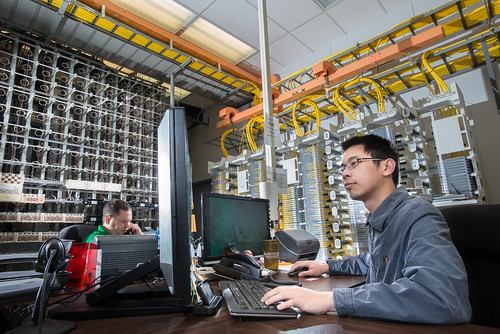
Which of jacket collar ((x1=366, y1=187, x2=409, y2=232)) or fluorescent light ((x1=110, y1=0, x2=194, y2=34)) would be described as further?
fluorescent light ((x1=110, y1=0, x2=194, y2=34))

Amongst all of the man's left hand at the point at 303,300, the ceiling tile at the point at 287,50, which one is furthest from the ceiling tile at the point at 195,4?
the man's left hand at the point at 303,300

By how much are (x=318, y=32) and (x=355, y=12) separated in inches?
23.4

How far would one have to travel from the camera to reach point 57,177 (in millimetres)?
4172

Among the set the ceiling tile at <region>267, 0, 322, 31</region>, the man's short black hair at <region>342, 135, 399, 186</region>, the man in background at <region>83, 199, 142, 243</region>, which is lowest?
the man in background at <region>83, 199, 142, 243</region>

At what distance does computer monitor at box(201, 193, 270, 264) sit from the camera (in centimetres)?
141

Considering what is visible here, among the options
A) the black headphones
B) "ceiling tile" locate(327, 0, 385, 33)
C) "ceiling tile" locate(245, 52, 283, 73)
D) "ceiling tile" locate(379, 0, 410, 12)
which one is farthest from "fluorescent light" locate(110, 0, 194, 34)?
the black headphones

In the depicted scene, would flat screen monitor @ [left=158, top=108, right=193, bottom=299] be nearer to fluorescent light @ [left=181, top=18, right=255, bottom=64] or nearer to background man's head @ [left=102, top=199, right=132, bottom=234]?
background man's head @ [left=102, top=199, right=132, bottom=234]

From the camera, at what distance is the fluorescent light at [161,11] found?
392 centimetres

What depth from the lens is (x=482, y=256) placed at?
3.39ft

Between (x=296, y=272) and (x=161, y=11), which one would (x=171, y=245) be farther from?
(x=161, y=11)

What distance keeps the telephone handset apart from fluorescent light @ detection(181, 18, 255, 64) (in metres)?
4.00

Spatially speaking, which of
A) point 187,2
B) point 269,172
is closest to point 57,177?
point 187,2

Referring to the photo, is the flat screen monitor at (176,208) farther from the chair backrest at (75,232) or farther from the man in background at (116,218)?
the chair backrest at (75,232)

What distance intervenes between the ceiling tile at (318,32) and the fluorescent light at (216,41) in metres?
0.89
